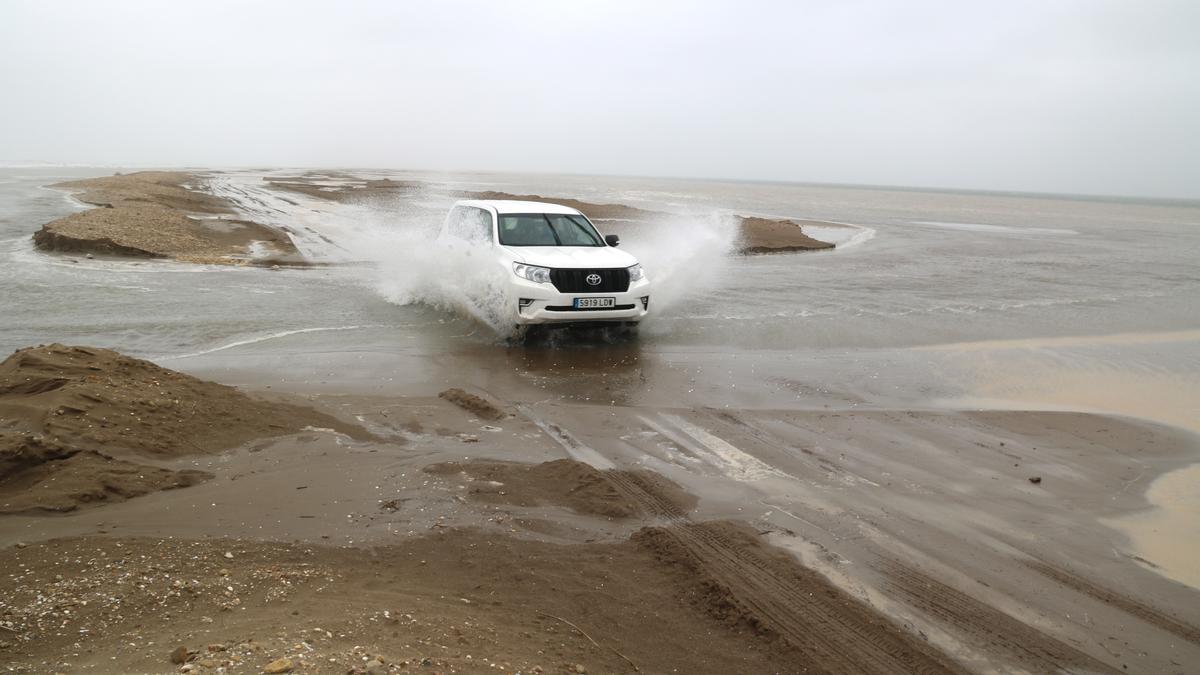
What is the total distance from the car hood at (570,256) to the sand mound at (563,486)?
4.48 metres

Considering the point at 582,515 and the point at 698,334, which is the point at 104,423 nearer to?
the point at 582,515

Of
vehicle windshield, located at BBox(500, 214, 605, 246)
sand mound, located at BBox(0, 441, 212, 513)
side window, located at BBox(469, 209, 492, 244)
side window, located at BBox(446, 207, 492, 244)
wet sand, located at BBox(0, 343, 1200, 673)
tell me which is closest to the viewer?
wet sand, located at BBox(0, 343, 1200, 673)

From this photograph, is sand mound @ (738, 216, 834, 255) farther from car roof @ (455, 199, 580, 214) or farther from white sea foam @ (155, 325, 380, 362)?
white sea foam @ (155, 325, 380, 362)

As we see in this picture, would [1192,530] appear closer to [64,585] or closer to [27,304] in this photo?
[64,585]

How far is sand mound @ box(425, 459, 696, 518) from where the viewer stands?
4914 millimetres

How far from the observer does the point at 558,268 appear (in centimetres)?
951

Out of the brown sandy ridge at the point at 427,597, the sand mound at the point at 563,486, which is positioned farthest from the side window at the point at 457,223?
the brown sandy ridge at the point at 427,597

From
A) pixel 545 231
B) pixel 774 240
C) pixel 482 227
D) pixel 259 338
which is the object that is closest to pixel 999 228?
pixel 774 240

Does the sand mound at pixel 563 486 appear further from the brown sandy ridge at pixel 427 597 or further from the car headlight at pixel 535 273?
the car headlight at pixel 535 273

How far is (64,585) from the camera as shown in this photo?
347cm

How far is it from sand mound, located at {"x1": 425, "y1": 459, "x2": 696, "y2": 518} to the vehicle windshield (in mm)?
5624

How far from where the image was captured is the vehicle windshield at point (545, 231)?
1075cm

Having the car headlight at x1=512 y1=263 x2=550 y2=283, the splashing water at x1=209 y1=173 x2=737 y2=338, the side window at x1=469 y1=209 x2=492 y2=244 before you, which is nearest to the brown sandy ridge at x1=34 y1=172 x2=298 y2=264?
the splashing water at x1=209 y1=173 x2=737 y2=338

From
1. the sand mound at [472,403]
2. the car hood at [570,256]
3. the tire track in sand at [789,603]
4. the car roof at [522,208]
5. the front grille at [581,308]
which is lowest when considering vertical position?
the tire track in sand at [789,603]
